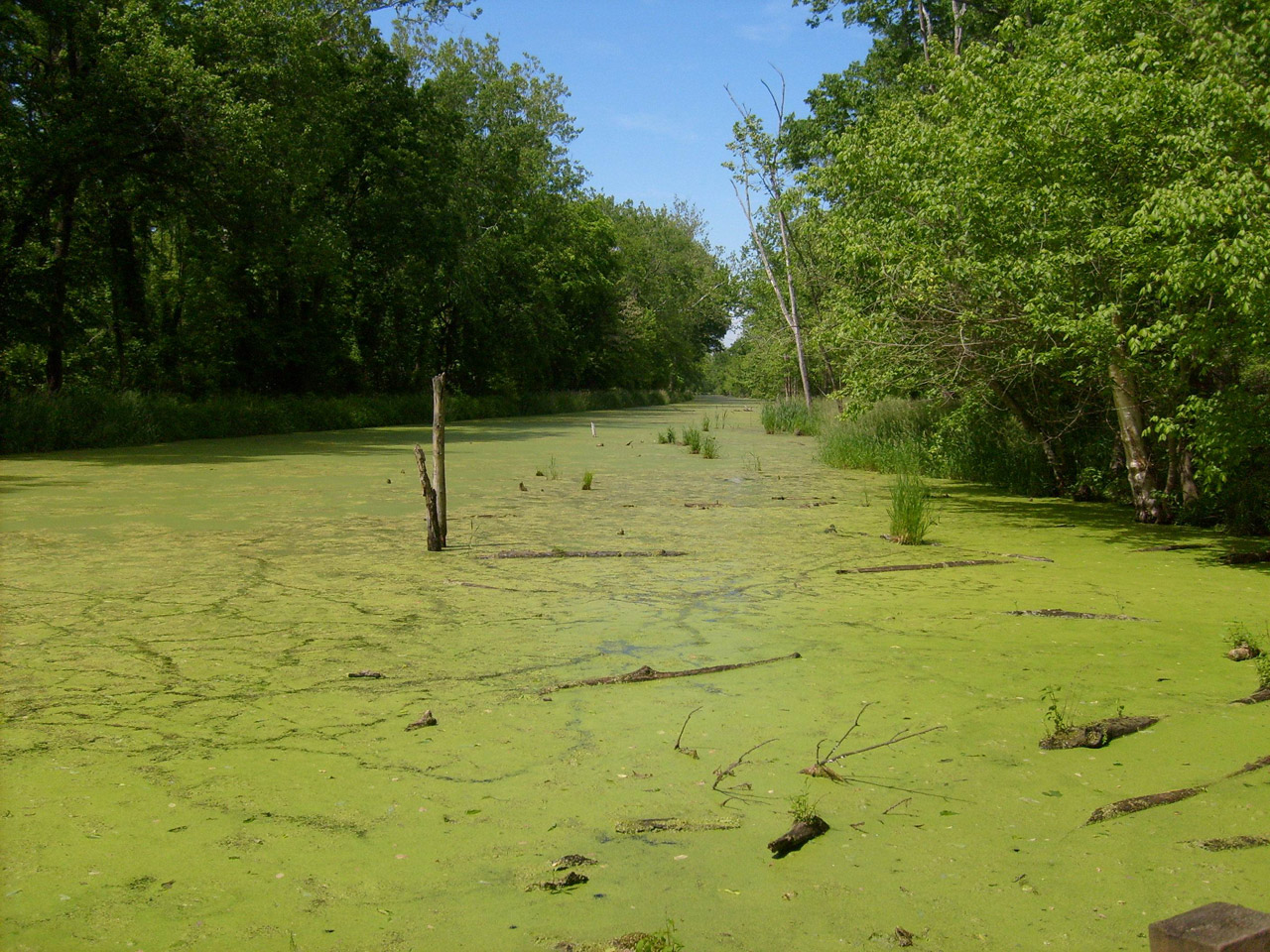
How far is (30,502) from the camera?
358 inches

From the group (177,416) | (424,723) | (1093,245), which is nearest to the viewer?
(424,723)

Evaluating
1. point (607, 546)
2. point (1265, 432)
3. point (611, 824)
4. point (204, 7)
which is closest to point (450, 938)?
point (611, 824)

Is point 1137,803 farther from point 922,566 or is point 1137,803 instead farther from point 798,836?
point 922,566

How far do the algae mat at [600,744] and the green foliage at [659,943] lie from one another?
0.22 feet

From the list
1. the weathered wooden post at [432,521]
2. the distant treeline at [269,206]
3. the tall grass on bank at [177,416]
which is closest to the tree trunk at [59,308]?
the distant treeline at [269,206]

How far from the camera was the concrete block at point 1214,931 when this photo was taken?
1.43 m

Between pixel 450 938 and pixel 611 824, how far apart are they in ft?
2.19

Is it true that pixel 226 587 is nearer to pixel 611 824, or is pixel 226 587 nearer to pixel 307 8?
pixel 611 824

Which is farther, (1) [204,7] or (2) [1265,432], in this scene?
(1) [204,7]

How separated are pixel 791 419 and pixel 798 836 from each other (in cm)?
1904

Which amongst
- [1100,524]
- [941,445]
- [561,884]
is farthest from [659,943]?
[941,445]

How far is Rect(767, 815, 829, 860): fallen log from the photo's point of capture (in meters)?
A: 2.62

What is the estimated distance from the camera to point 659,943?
2.12 metres

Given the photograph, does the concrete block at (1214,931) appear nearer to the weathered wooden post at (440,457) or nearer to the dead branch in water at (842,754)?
the dead branch in water at (842,754)
